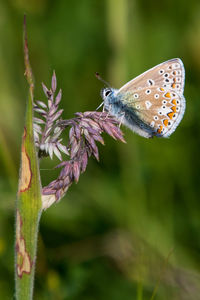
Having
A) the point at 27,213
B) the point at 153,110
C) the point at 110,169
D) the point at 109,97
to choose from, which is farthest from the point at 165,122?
Answer: the point at 110,169

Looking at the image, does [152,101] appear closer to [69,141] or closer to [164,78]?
[164,78]

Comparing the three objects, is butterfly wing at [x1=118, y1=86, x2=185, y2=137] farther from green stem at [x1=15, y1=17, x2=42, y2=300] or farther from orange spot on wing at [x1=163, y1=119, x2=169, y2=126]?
green stem at [x1=15, y1=17, x2=42, y2=300]

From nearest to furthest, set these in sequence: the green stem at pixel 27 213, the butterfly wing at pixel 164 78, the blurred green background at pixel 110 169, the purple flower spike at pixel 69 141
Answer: the green stem at pixel 27 213 → the purple flower spike at pixel 69 141 → the butterfly wing at pixel 164 78 → the blurred green background at pixel 110 169

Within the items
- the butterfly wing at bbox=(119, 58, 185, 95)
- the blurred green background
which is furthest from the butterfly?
the blurred green background

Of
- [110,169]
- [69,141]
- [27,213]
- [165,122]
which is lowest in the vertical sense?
[110,169]

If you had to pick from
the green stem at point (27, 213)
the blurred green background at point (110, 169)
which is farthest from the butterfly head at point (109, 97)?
the green stem at point (27, 213)

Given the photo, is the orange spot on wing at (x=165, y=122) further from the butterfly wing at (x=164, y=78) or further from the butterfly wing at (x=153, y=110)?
the butterfly wing at (x=164, y=78)

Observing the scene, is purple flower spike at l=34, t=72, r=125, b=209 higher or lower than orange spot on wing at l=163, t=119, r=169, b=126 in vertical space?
higher

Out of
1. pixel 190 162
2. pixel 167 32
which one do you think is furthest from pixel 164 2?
Result: pixel 190 162

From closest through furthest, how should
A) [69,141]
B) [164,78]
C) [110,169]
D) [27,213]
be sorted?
[27,213] → [69,141] → [164,78] → [110,169]
